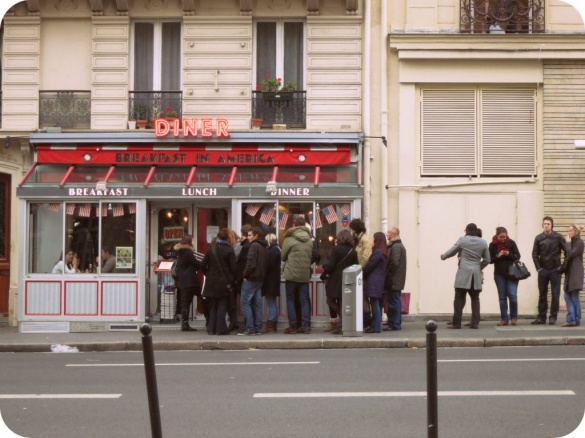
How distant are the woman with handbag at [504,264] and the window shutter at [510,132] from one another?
9.86 ft

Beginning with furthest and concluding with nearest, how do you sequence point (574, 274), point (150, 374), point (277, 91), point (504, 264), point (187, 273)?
point (277, 91)
point (187, 273)
point (504, 264)
point (574, 274)
point (150, 374)

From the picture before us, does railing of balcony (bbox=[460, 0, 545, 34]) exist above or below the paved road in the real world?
above

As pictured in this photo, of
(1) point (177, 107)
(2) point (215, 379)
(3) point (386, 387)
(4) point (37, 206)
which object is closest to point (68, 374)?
(2) point (215, 379)

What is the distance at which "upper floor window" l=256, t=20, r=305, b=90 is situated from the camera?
2098 cm

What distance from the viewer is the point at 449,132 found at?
20.6 m

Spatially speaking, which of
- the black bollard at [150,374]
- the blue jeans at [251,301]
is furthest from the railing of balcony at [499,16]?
the black bollard at [150,374]

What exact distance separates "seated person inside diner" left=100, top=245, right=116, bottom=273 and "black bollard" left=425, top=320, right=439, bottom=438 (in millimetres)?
13086

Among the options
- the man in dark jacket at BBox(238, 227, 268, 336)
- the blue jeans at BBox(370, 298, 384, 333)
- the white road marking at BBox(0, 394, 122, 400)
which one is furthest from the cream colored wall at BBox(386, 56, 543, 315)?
the white road marking at BBox(0, 394, 122, 400)

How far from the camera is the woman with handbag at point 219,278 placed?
17.5 metres

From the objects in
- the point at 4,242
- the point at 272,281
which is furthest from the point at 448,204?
the point at 4,242

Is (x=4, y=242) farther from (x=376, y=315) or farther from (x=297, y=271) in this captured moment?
(x=376, y=315)

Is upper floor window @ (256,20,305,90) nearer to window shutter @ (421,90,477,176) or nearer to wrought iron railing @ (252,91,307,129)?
wrought iron railing @ (252,91,307,129)

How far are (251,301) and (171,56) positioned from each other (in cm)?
620

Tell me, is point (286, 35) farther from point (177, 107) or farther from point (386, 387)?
point (386, 387)
